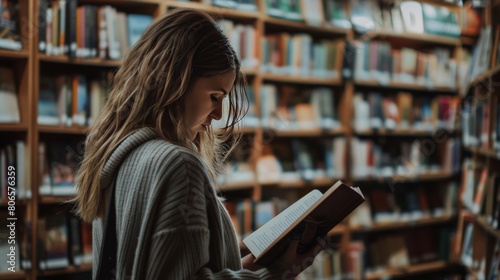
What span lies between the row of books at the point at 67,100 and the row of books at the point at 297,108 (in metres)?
1.06

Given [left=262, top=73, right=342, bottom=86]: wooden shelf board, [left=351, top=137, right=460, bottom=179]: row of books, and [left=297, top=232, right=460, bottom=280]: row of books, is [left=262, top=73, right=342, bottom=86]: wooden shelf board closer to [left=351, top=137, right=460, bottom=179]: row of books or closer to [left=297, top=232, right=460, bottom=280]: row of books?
[left=351, top=137, right=460, bottom=179]: row of books

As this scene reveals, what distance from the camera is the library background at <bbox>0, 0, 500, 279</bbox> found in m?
2.51

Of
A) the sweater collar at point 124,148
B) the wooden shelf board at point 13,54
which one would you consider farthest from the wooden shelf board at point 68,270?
the sweater collar at point 124,148

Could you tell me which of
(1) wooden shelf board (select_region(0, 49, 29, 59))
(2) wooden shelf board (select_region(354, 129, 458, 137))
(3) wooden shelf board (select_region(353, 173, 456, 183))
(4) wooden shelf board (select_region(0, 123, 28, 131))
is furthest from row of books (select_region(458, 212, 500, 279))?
(1) wooden shelf board (select_region(0, 49, 29, 59))

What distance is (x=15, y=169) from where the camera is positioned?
7.93ft

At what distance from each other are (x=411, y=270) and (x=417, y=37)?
1776 mm

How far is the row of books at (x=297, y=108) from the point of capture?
337 centimetres

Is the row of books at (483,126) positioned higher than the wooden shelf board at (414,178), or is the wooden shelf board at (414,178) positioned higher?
the row of books at (483,126)

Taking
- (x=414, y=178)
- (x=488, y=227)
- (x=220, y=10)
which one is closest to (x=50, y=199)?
(x=220, y=10)

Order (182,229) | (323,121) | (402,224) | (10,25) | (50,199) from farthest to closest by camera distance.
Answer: (402,224), (323,121), (50,199), (10,25), (182,229)

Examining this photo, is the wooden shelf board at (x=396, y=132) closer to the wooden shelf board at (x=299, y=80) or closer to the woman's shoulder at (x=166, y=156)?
the wooden shelf board at (x=299, y=80)

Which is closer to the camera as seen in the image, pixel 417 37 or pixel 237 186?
pixel 237 186

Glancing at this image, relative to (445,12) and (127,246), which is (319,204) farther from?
(445,12)

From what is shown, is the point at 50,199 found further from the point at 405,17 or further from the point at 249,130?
the point at 405,17
